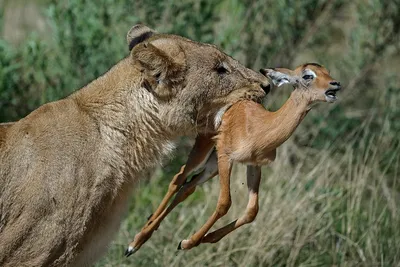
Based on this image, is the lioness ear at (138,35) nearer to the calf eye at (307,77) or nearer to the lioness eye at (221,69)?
the lioness eye at (221,69)

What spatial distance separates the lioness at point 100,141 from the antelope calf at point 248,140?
17cm

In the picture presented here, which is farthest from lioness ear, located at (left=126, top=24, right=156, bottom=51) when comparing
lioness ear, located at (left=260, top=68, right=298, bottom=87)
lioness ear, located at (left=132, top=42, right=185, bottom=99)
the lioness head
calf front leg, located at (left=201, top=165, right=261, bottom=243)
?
calf front leg, located at (left=201, top=165, right=261, bottom=243)

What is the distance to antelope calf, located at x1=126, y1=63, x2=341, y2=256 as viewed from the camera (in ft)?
19.6

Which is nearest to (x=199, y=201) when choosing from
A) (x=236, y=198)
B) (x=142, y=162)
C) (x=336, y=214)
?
(x=236, y=198)

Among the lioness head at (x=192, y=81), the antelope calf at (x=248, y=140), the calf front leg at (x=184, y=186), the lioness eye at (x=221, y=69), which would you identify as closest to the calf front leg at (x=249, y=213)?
the antelope calf at (x=248, y=140)

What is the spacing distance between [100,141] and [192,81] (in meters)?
0.68

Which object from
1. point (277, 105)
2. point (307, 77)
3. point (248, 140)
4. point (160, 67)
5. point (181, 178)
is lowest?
point (277, 105)

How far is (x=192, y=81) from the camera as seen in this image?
21.4 feet

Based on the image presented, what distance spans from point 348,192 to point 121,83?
2.89m

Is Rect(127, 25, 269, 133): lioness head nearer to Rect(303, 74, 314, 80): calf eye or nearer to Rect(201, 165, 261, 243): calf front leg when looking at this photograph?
Rect(201, 165, 261, 243): calf front leg

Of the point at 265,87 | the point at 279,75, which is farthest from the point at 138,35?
the point at 279,75

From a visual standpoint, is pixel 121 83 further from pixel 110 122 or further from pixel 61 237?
pixel 61 237

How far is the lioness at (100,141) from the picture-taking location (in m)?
6.17

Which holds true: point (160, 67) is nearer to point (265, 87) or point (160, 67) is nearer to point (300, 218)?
point (265, 87)
